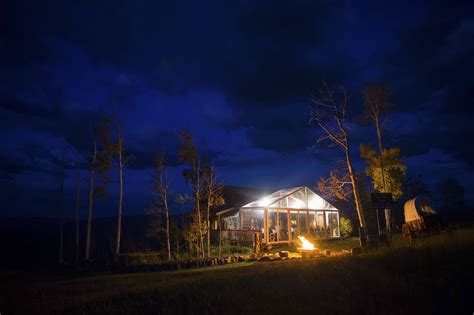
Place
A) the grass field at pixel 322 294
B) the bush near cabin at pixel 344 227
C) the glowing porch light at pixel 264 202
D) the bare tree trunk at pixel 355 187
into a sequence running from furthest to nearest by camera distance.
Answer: the bush near cabin at pixel 344 227 → the glowing porch light at pixel 264 202 → the bare tree trunk at pixel 355 187 → the grass field at pixel 322 294

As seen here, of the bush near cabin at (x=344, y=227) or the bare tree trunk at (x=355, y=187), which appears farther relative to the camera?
the bush near cabin at (x=344, y=227)

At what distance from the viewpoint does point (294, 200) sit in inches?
1217

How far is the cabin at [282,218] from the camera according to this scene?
2862cm

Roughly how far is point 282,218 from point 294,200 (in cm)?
295

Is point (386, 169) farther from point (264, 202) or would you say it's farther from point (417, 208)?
point (264, 202)

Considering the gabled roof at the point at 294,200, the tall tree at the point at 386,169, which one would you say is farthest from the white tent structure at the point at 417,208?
the gabled roof at the point at 294,200

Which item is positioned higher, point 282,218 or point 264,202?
point 264,202

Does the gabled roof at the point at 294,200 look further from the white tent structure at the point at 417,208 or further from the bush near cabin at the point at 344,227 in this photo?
the white tent structure at the point at 417,208

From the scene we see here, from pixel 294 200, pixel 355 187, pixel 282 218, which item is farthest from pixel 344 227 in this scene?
pixel 355 187

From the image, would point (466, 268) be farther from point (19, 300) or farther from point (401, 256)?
point (19, 300)

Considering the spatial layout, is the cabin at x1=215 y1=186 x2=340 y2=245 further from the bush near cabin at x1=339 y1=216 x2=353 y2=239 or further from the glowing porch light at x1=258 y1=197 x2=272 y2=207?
the bush near cabin at x1=339 y1=216 x2=353 y2=239

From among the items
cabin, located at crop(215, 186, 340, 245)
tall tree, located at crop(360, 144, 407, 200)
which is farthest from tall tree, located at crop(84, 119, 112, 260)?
tall tree, located at crop(360, 144, 407, 200)

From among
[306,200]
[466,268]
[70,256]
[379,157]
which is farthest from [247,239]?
[466,268]

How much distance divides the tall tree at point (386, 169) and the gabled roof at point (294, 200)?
5.47 meters
